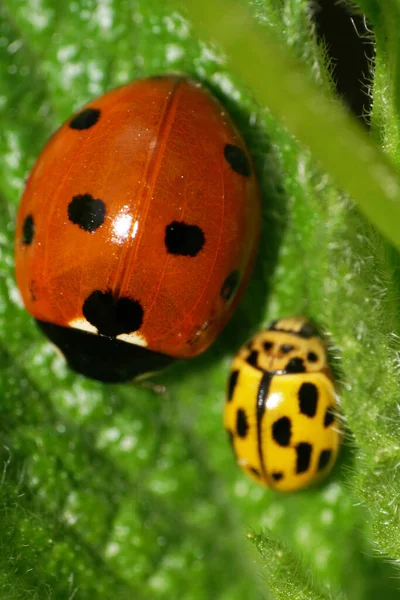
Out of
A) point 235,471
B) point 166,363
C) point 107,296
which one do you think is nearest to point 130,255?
point 107,296

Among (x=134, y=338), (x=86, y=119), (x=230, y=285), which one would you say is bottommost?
(x=134, y=338)

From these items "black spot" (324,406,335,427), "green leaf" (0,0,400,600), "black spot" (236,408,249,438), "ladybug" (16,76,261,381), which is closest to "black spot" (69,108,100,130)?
"ladybug" (16,76,261,381)

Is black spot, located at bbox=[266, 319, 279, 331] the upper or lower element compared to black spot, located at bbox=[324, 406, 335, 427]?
upper

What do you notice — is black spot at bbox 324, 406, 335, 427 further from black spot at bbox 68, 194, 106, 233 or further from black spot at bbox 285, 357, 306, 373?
black spot at bbox 68, 194, 106, 233

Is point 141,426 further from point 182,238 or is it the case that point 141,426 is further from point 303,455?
point 182,238

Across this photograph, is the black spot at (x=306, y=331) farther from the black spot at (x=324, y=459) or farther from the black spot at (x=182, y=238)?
the black spot at (x=182, y=238)

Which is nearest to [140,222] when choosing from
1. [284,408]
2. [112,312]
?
[112,312]
